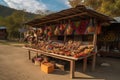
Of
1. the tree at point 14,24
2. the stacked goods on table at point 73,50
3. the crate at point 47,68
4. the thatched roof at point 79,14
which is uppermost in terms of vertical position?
the tree at point 14,24

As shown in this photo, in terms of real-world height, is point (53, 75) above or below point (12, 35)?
below

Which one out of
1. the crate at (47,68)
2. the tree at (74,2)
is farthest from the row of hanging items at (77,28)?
the tree at (74,2)

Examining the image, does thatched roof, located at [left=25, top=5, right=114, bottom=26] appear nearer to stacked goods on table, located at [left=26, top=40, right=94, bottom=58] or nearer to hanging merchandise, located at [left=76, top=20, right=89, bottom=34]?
hanging merchandise, located at [left=76, top=20, right=89, bottom=34]

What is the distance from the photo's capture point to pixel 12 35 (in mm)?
32000

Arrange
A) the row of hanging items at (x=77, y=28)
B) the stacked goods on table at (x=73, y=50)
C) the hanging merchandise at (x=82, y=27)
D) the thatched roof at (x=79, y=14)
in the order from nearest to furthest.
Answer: the thatched roof at (x=79, y=14)
the stacked goods on table at (x=73, y=50)
the row of hanging items at (x=77, y=28)
the hanging merchandise at (x=82, y=27)

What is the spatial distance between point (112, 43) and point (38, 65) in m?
6.19

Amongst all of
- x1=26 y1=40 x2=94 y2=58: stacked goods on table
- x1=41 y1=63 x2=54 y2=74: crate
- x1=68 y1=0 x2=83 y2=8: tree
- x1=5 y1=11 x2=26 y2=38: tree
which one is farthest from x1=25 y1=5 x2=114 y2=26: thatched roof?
x1=5 y1=11 x2=26 y2=38: tree

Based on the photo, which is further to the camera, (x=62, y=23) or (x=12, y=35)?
(x=12, y=35)

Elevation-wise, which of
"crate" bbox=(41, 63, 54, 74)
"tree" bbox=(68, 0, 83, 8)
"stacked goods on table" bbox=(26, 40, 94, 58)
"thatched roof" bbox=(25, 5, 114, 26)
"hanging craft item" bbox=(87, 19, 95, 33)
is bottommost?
"crate" bbox=(41, 63, 54, 74)

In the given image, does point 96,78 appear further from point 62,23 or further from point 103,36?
point 103,36

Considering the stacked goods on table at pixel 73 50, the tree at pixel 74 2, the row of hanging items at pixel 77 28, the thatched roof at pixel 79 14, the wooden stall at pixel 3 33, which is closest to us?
the thatched roof at pixel 79 14

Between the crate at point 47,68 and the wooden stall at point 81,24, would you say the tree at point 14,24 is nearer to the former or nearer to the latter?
the wooden stall at point 81,24

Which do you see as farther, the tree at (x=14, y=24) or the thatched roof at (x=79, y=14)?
the tree at (x=14, y=24)

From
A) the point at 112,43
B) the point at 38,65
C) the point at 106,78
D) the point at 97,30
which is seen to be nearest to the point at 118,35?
the point at 112,43
